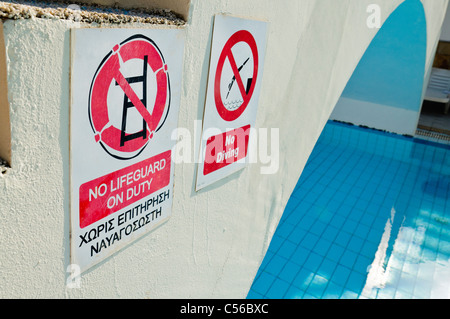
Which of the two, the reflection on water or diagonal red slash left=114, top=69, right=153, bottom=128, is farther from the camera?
the reflection on water

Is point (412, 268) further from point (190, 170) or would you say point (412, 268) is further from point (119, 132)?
point (119, 132)

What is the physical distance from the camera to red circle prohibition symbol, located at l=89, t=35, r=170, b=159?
0.78m

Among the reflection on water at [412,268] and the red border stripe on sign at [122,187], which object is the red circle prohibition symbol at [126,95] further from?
the reflection on water at [412,268]

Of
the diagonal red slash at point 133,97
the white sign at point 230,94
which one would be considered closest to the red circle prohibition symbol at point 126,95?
the diagonal red slash at point 133,97

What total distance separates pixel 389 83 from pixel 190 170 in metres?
7.13

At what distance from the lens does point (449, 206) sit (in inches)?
211

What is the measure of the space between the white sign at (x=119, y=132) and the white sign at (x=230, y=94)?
17 cm

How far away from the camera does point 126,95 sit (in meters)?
0.84

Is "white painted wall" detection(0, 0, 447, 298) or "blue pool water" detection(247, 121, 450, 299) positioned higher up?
"white painted wall" detection(0, 0, 447, 298)

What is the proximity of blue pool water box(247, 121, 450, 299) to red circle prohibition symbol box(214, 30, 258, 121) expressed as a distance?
2.96m

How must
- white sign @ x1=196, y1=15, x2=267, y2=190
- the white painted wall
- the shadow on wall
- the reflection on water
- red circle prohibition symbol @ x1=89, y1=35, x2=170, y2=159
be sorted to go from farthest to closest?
the shadow on wall → the reflection on water → white sign @ x1=196, y1=15, x2=267, y2=190 → red circle prohibition symbol @ x1=89, y1=35, x2=170, y2=159 → the white painted wall

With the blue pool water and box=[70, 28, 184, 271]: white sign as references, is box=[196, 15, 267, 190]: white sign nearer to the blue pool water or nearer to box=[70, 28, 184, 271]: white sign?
box=[70, 28, 184, 271]: white sign

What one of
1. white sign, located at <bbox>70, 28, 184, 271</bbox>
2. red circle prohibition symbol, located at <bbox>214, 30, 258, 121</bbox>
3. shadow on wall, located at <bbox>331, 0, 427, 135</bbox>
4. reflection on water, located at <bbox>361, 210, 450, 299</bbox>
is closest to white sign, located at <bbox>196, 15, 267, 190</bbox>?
red circle prohibition symbol, located at <bbox>214, 30, 258, 121</bbox>

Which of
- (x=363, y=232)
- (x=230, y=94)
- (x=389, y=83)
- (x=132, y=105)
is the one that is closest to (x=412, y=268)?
(x=363, y=232)
